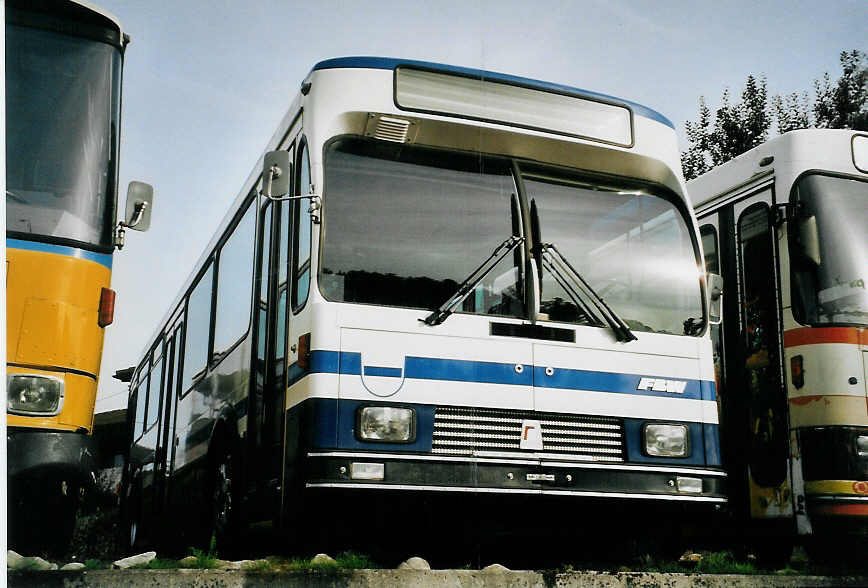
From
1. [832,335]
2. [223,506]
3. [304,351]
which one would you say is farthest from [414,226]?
[832,335]

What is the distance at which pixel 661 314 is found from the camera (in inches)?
215

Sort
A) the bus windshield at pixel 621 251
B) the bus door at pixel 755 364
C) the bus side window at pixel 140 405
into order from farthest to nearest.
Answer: the bus side window at pixel 140 405 → the bus door at pixel 755 364 → the bus windshield at pixel 621 251

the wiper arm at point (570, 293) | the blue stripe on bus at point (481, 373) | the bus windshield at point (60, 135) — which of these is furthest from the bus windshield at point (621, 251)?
the bus windshield at point (60, 135)

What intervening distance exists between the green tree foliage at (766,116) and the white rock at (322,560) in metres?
3.23

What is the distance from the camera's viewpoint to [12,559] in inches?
139

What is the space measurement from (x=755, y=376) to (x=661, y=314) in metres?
1.78

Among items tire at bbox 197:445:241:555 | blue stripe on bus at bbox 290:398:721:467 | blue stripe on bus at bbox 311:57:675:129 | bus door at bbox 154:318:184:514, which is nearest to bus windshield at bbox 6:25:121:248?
blue stripe on bus at bbox 311:57:675:129

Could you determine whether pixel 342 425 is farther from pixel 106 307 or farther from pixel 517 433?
pixel 106 307

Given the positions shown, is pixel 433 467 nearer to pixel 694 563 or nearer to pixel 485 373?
pixel 485 373

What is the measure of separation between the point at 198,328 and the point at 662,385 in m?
4.07

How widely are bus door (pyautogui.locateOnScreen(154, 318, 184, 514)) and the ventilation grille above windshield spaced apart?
3.97 m

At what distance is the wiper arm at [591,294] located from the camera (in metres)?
5.21

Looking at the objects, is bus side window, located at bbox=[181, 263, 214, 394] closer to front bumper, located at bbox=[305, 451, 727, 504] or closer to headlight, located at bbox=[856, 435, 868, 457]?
front bumper, located at bbox=[305, 451, 727, 504]

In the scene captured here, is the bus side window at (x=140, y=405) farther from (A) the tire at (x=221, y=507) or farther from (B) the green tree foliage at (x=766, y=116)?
(B) the green tree foliage at (x=766, y=116)
